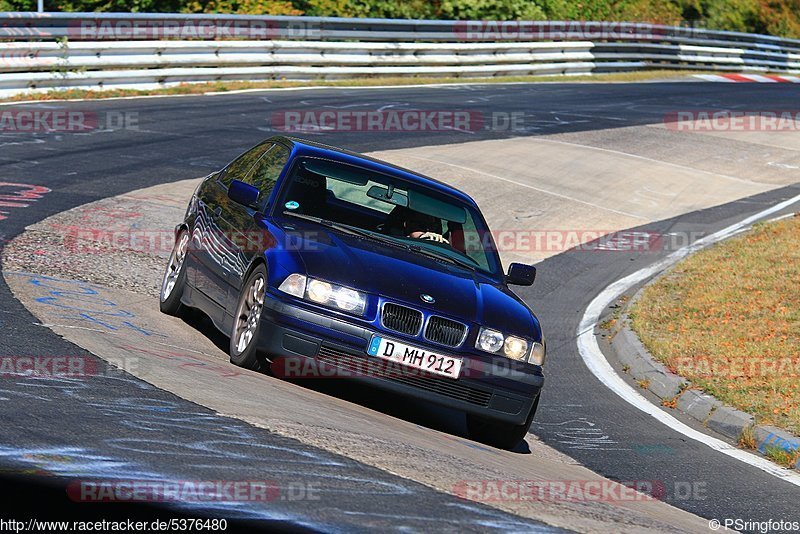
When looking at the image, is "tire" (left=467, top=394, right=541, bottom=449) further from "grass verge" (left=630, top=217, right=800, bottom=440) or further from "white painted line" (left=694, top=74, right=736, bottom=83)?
"white painted line" (left=694, top=74, right=736, bottom=83)

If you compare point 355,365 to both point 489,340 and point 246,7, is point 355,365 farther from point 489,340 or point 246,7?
point 246,7

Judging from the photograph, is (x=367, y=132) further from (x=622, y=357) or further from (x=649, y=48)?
(x=649, y=48)

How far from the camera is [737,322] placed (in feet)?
39.4

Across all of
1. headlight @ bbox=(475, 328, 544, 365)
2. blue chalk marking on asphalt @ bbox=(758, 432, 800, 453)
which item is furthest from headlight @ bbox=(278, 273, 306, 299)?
blue chalk marking on asphalt @ bbox=(758, 432, 800, 453)

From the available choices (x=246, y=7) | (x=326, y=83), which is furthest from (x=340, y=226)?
(x=246, y=7)

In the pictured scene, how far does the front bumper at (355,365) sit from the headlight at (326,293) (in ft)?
0.32

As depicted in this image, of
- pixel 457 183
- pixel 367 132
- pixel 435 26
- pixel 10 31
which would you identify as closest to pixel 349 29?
pixel 435 26

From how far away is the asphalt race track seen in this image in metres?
5.05

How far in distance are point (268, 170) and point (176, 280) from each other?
1226 mm

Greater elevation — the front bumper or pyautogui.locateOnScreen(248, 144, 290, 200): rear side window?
pyautogui.locateOnScreen(248, 144, 290, 200): rear side window

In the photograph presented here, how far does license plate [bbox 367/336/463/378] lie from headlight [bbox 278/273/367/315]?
24 cm

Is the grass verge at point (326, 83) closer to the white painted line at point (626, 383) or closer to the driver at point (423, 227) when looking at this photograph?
the white painted line at point (626, 383)

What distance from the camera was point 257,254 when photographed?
8047 mm

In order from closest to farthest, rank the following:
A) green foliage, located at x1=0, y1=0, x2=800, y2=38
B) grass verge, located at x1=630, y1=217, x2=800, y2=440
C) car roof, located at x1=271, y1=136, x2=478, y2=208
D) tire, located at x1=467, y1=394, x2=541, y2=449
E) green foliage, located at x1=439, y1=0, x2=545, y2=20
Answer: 1. tire, located at x1=467, y1=394, x2=541, y2=449
2. car roof, located at x1=271, y1=136, x2=478, y2=208
3. grass verge, located at x1=630, y1=217, x2=800, y2=440
4. green foliage, located at x1=0, y1=0, x2=800, y2=38
5. green foliage, located at x1=439, y1=0, x2=545, y2=20
